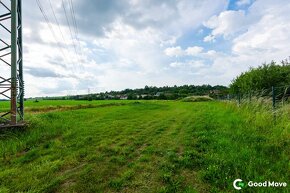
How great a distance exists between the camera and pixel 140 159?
4531 millimetres

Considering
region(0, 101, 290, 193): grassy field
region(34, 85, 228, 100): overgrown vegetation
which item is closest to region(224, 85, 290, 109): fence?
region(0, 101, 290, 193): grassy field

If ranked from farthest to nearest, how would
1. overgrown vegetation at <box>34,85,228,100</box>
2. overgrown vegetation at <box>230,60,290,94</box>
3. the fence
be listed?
overgrown vegetation at <box>34,85,228,100</box> < overgrown vegetation at <box>230,60,290,94</box> < the fence

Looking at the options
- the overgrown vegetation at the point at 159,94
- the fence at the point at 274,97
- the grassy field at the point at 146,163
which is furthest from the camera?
the overgrown vegetation at the point at 159,94

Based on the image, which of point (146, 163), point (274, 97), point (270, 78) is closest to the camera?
point (146, 163)

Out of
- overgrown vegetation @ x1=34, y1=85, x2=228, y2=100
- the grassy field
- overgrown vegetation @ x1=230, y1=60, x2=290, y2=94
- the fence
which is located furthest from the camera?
overgrown vegetation @ x1=34, y1=85, x2=228, y2=100

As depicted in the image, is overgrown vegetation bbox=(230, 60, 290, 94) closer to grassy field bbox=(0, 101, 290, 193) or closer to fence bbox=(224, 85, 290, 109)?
fence bbox=(224, 85, 290, 109)

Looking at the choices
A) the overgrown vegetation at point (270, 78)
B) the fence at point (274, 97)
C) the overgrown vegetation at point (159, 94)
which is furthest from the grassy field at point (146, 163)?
the overgrown vegetation at point (159, 94)

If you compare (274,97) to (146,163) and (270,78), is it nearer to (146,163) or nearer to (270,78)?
(146,163)

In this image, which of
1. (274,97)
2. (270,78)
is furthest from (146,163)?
(270,78)

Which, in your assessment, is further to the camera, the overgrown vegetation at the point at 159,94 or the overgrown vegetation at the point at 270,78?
the overgrown vegetation at the point at 159,94

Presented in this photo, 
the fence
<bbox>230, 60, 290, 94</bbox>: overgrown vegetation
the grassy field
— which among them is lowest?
the grassy field

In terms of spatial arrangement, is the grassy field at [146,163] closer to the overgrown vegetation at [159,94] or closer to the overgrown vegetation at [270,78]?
the overgrown vegetation at [270,78]

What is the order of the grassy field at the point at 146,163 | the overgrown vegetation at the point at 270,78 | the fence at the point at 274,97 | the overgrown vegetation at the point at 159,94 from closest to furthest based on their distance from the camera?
1. the grassy field at the point at 146,163
2. the fence at the point at 274,97
3. the overgrown vegetation at the point at 270,78
4. the overgrown vegetation at the point at 159,94

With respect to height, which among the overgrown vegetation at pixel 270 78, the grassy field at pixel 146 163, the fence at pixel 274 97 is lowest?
the grassy field at pixel 146 163
